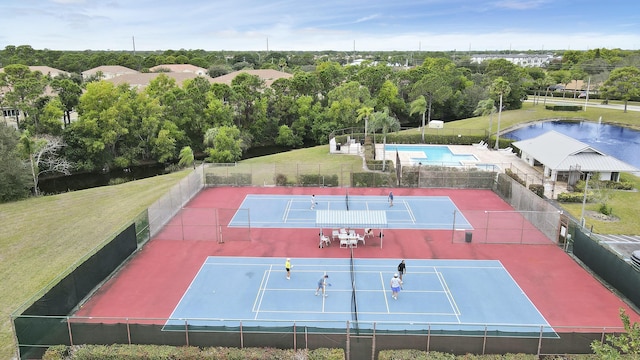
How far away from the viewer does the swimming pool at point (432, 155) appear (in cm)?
4775

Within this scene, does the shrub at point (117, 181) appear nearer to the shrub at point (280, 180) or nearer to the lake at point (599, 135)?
the shrub at point (280, 180)

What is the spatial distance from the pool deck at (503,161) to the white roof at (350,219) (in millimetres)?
17279

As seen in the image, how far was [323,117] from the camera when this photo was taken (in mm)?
69250

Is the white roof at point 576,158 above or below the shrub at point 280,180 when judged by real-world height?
above

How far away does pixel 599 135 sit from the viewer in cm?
6844

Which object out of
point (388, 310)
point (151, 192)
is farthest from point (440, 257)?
point (151, 192)

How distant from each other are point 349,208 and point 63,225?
2027cm

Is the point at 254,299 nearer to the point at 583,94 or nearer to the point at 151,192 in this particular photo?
the point at 151,192

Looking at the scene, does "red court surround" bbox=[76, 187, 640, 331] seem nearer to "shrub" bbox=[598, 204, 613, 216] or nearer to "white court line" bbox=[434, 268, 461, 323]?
"white court line" bbox=[434, 268, 461, 323]

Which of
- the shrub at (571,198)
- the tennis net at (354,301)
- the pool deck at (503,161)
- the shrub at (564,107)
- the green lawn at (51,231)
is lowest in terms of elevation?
the green lawn at (51,231)

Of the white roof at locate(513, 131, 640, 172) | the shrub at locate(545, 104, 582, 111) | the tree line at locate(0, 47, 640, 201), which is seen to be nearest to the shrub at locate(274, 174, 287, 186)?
the tree line at locate(0, 47, 640, 201)

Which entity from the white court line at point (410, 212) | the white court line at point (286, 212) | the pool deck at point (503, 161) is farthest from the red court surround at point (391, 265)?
the pool deck at point (503, 161)

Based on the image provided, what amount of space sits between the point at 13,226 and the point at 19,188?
10.4 m

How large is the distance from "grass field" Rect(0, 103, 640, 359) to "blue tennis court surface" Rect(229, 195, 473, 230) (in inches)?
243
